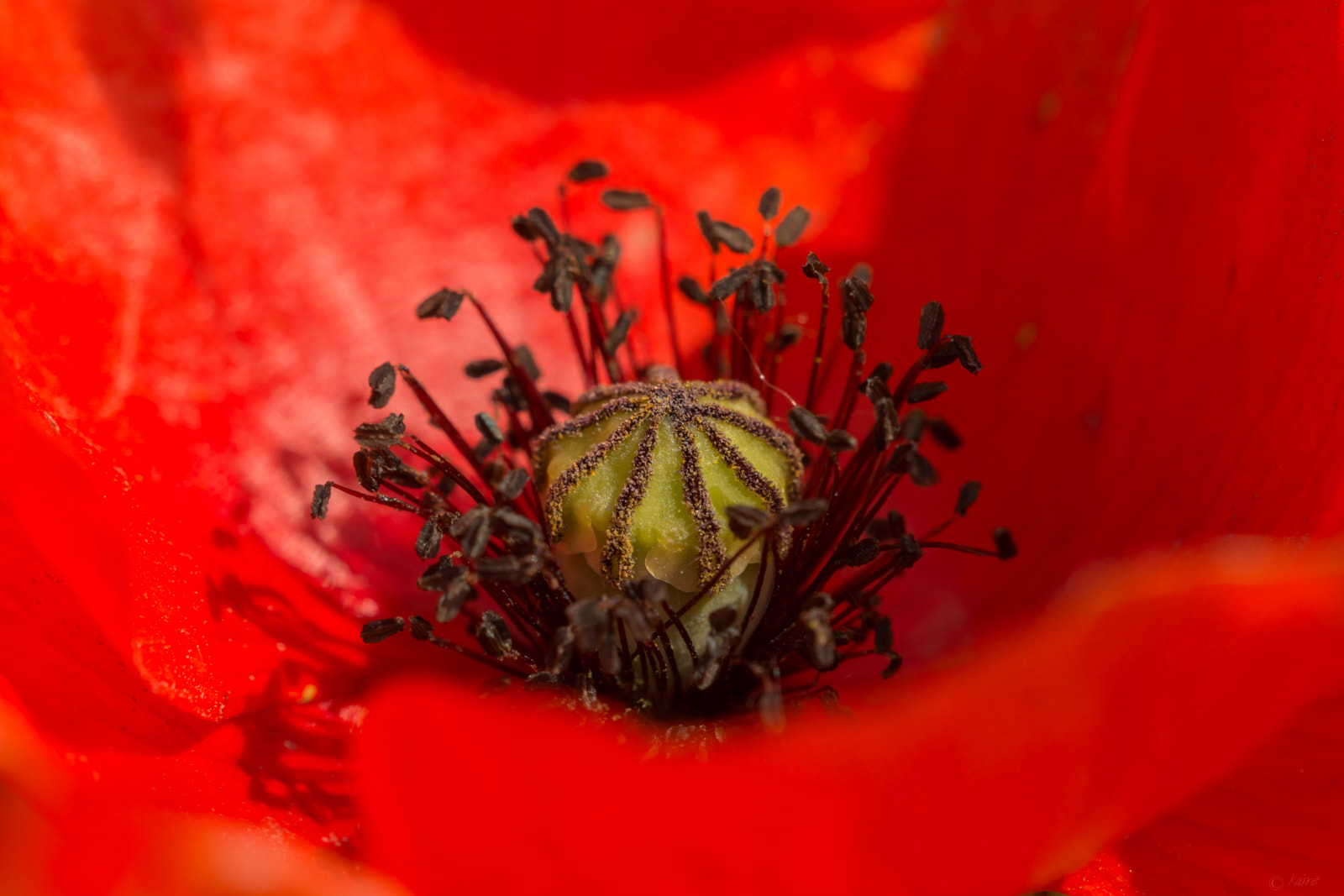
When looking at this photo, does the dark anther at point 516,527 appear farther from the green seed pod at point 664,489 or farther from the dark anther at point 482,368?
the dark anther at point 482,368

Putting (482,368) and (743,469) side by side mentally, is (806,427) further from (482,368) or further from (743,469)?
(482,368)

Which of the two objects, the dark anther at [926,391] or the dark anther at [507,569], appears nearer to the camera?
the dark anther at [507,569]

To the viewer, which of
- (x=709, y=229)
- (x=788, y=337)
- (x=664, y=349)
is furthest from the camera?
(x=664, y=349)

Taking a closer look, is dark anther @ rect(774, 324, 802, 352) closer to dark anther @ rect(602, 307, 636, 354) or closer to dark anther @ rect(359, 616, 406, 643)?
dark anther @ rect(602, 307, 636, 354)

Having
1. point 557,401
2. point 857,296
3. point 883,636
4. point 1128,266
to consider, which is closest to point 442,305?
point 557,401

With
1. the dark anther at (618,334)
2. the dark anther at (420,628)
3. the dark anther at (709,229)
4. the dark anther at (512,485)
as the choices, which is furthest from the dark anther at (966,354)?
the dark anther at (420,628)
